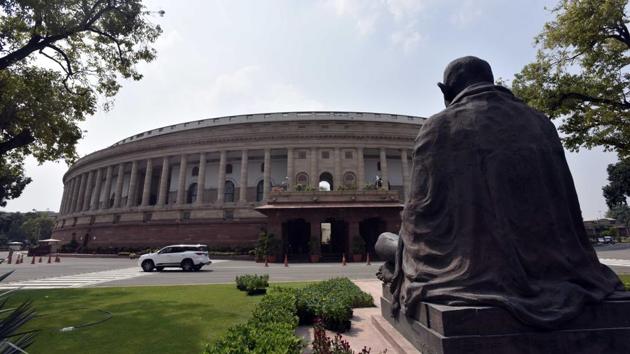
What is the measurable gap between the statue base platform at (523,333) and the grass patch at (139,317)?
3.81 m

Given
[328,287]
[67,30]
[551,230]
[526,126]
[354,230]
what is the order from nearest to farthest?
1. [551,230]
2. [526,126]
3. [328,287]
4. [67,30]
5. [354,230]

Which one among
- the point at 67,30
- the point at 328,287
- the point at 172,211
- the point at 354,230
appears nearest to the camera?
the point at 328,287

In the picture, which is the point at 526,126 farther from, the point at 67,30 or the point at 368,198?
the point at 368,198

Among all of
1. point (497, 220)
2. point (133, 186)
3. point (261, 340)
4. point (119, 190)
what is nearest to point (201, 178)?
point (133, 186)

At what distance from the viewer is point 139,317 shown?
7.13 metres

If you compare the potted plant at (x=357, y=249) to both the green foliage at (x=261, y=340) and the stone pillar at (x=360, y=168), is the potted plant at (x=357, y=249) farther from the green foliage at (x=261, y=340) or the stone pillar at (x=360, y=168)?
the green foliage at (x=261, y=340)

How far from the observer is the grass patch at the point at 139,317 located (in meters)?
5.30

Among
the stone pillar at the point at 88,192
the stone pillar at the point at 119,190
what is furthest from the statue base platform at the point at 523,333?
the stone pillar at the point at 88,192

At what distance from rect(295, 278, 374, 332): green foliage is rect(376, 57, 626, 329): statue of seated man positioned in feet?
6.05

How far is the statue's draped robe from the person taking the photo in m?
3.16

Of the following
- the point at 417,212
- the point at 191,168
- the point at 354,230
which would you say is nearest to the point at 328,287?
the point at 417,212

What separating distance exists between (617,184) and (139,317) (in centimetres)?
7143

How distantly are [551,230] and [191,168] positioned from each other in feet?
148

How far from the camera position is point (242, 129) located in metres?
39.7
